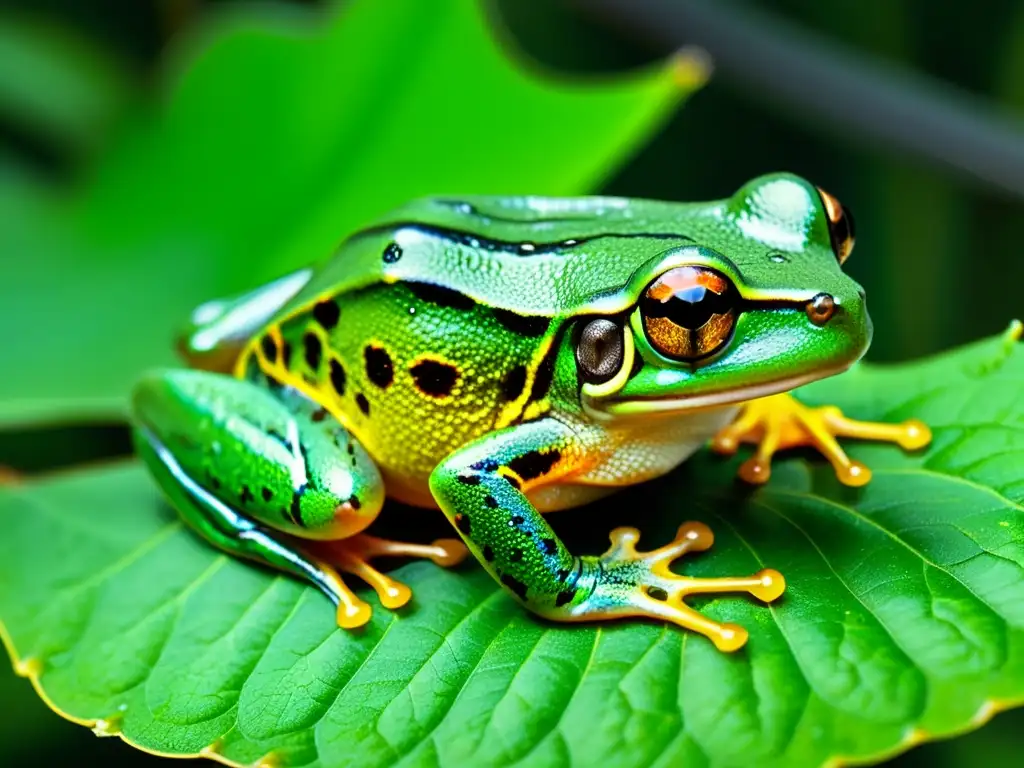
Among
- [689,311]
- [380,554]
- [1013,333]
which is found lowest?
[380,554]

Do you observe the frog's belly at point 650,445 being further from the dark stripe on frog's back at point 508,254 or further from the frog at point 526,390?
the dark stripe on frog's back at point 508,254

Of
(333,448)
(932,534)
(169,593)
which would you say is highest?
(932,534)

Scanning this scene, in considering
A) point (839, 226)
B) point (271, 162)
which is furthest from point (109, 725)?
point (271, 162)

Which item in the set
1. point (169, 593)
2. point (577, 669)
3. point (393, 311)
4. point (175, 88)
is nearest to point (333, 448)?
point (393, 311)

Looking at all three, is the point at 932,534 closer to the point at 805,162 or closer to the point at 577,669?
the point at 577,669

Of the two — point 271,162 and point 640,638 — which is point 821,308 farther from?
point 271,162

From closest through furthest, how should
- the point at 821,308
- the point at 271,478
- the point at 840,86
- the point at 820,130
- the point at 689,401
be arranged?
the point at 821,308
the point at 689,401
the point at 271,478
the point at 840,86
the point at 820,130

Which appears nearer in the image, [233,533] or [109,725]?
[109,725]
